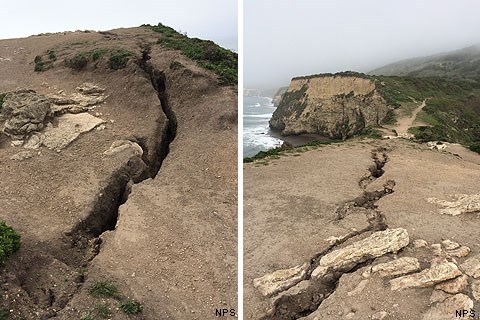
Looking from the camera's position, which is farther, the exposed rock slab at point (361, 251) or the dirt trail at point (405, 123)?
the dirt trail at point (405, 123)

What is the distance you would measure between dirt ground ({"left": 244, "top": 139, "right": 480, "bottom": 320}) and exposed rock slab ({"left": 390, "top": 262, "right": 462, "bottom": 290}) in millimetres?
119

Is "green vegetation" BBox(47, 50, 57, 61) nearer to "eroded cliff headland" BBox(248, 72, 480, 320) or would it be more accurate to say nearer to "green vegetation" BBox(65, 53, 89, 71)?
"green vegetation" BBox(65, 53, 89, 71)

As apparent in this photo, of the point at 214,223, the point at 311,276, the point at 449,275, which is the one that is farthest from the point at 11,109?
the point at 449,275

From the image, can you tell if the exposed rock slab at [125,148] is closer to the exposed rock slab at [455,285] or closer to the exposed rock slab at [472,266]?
the exposed rock slab at [455,285]

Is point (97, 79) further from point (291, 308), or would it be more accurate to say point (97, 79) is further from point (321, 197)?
point (291, 308)

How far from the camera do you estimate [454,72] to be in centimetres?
8719

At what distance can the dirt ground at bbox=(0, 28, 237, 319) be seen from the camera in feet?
24.3

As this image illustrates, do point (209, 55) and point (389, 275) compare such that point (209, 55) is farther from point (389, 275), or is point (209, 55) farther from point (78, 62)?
point (389, 275)

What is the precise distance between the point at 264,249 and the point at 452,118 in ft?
98.8

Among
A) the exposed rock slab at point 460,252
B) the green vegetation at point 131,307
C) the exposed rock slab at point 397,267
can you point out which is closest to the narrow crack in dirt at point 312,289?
the exposed rock slab at point 397,267


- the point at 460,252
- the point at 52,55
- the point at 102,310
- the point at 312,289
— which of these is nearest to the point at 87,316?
the point at 102,310

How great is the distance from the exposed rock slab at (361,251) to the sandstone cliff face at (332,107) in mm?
25542

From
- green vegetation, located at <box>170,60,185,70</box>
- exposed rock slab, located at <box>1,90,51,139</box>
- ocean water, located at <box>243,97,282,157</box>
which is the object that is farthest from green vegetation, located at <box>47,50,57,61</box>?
ocean water, located at <box>243,97,282,157</box>

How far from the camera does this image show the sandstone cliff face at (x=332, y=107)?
35.0 meters
